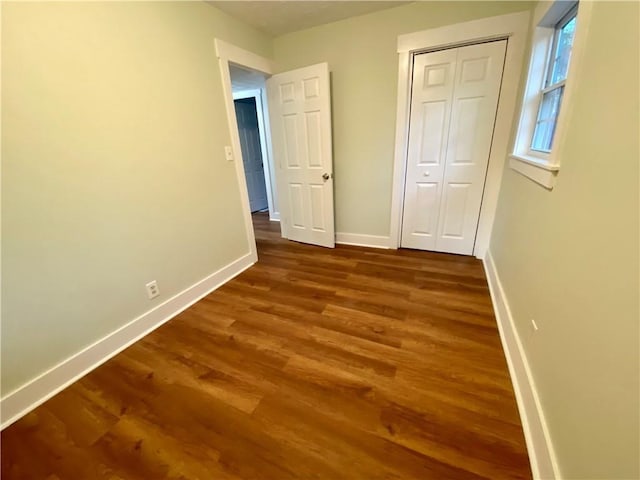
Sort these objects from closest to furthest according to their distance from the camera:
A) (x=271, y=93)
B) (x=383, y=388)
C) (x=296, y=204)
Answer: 1. (x=383, y=388)
2. (x=271, y=93)
3. (x=296, y=204)

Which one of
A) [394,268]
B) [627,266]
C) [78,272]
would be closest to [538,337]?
[627,266]

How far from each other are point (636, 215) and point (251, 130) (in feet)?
16.9

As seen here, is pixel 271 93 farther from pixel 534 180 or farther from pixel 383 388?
pixel 383 388

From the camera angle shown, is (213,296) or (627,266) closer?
(627,266)

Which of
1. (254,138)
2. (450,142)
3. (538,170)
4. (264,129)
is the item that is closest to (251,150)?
(254,138)

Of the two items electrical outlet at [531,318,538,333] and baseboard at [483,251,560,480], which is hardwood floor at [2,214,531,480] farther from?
electrical outlet at [531,318,538,333]

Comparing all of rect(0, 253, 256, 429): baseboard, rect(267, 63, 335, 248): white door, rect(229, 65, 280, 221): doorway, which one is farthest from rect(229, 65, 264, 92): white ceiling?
rect(0, 253, 256, 429): baseboard

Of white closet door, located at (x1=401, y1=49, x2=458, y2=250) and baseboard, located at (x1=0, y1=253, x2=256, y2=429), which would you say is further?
white closet door, located at (x1=401, y1=49, x2=458, y2=250)

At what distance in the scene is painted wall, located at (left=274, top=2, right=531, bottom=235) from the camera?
2.25 m

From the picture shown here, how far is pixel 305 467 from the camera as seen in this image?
1.02 meters

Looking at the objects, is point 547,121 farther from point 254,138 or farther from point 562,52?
point 254,138

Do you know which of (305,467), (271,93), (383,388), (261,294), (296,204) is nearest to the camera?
(305,467)

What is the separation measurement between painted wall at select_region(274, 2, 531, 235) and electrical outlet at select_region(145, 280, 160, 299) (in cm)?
206

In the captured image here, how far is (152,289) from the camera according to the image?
1866 mm
